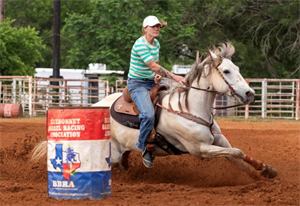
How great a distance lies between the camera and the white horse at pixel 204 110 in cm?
667

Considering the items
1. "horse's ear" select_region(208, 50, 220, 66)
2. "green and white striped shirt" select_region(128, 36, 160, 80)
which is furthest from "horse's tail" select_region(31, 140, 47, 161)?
"horse's ear" select_region(208, 50, 220, 66)

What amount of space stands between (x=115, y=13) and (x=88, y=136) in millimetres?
22171

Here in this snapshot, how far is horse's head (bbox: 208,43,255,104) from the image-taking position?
255 inches

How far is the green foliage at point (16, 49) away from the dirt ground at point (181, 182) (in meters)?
20.3

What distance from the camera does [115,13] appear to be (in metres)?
27.0

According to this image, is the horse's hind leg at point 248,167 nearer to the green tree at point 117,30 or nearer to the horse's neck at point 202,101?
the horse's neck at point 202,101

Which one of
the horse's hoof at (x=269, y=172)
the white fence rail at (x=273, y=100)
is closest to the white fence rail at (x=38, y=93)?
the white fence rail at (x=273, y=100)

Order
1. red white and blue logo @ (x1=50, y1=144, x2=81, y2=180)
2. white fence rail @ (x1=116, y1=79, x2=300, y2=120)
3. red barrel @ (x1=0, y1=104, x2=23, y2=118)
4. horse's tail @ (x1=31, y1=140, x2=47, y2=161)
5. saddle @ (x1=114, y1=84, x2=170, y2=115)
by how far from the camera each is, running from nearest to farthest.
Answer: red white and blue logo @ (x1=50, y1=144, x2=81, y2=180)
saddle @ (x1=114, y1=84, x2=170, y2=115)
horse's tail @ (x1=31, y1=140, x2=47, y2=161)
red barrel @ (x1=0, y1=104, x2=23, y2=118)
white fence rail @ (x1=116, y1=79, x2=300, y2=120)

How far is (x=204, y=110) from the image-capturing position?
273 inches

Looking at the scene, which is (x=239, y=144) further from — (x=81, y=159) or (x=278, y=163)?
(x=81, y=159)

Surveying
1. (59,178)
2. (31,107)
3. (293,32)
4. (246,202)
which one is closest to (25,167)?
(59,178)

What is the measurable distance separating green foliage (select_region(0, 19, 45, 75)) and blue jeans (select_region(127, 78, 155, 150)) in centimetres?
2548

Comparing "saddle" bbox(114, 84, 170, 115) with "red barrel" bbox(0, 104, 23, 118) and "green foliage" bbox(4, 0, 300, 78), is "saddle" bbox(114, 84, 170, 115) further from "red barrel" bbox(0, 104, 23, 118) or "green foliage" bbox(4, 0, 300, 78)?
"green foliage" bbox(4, 0, 300, 78)

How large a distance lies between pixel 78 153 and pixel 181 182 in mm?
2641
